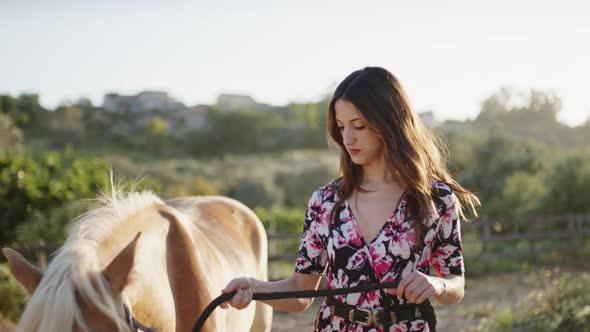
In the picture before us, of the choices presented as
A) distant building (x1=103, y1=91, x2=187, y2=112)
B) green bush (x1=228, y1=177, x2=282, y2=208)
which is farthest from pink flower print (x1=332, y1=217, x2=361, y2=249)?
distant building (x1=103, y1=91, x2=187, y2=112)

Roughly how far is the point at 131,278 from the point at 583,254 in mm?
11794

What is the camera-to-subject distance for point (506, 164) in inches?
611

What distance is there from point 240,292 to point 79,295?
508 millimetres

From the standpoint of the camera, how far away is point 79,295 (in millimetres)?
1582

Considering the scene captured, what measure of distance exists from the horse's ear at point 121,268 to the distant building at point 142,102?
173ft

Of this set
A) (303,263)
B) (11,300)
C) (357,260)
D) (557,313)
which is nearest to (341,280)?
(357,260)

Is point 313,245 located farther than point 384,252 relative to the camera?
Yes

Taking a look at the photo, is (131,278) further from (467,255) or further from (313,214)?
(467,255)

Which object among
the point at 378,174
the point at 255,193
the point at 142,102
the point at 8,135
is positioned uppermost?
the point at 378,174

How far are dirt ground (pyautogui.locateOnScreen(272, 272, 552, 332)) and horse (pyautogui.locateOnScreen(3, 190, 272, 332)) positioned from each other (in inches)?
171

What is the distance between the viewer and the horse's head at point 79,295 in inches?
59.2

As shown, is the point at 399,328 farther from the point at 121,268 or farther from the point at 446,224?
the point at 121,268

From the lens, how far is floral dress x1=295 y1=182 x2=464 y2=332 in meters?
1.68

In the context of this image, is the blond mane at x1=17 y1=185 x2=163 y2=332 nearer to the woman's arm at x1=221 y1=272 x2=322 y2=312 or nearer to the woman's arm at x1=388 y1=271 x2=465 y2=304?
the woman's arm at x1=221 y1=272 x2=322 y2=312
